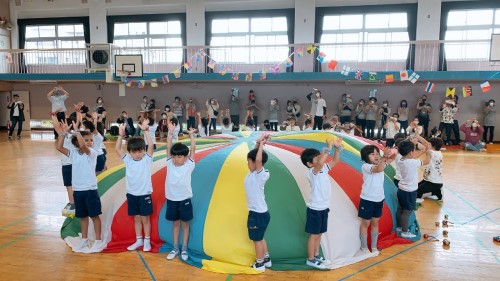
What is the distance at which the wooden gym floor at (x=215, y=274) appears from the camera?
3264 millimetres

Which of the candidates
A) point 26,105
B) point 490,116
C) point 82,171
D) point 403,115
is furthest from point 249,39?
point 82,171

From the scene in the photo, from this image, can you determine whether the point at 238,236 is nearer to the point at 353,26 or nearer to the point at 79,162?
the point at 79,162

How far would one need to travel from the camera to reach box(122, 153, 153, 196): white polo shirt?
11.6 ft

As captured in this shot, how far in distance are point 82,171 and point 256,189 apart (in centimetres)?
163

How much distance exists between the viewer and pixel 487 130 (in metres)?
11.8

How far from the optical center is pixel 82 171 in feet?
11.7

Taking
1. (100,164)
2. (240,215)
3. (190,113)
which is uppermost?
(190,113)

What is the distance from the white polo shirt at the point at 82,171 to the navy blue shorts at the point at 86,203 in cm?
5

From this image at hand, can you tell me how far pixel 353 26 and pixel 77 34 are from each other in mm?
10089

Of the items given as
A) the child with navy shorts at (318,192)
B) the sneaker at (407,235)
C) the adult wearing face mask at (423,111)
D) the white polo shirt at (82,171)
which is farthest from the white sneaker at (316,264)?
the adult wearing face mask at (423,111)

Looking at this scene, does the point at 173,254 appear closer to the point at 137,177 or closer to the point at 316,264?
the point at 137,177

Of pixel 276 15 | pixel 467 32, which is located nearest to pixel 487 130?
pixel 467 32

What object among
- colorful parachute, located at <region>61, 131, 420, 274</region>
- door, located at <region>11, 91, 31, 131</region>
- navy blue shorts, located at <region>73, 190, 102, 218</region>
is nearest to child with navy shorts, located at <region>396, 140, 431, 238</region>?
colorful parachute, located at <region>61, 131, 420, 274</region>

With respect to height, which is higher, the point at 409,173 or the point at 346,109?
the point at 346,109
